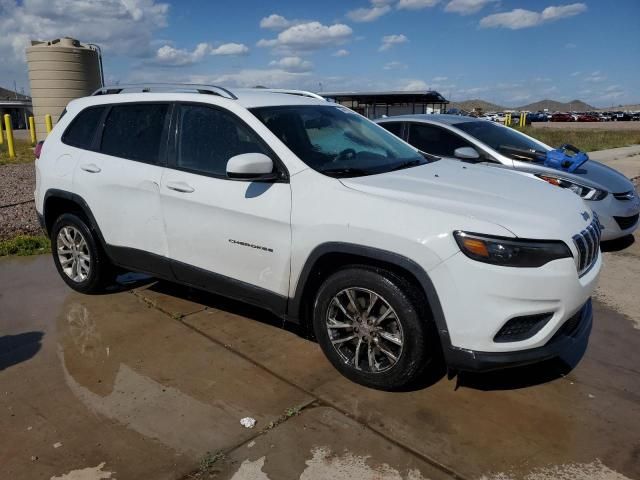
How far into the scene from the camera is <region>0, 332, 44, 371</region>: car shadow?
3805mm

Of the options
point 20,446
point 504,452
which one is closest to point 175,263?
point 20,446

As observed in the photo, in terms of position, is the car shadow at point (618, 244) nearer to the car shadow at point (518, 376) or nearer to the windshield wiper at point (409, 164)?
the car shadow at point (518, 376)

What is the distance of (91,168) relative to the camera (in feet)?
15.1

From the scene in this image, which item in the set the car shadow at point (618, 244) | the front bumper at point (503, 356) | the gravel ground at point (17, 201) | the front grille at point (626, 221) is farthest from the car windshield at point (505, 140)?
the gravel ground at point (17, 201)

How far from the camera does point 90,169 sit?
15.1 feet

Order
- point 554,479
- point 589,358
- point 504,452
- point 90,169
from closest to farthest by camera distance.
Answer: point 554,479
point 504,452
point 589,358
point 90,169

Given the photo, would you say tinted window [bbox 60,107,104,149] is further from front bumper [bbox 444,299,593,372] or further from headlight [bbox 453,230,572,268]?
front bumper [bbox 444,299,593,372]

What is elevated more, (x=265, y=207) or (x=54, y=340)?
(x=265, y=207)

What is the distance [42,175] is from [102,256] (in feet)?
3.18

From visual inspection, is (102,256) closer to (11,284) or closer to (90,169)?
(90,169)

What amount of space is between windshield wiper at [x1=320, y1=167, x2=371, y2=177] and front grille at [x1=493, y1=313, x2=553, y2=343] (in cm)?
131

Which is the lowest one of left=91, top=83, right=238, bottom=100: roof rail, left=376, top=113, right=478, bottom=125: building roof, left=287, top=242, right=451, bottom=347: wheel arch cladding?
left=287, top=242, right=451, bottom=347: wheel arch cladding

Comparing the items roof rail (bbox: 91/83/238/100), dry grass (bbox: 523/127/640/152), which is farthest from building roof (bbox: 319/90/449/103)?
roof rail (bbox: 91/83/238/100)

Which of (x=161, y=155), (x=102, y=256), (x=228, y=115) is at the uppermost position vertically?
(x=228, y=115)
